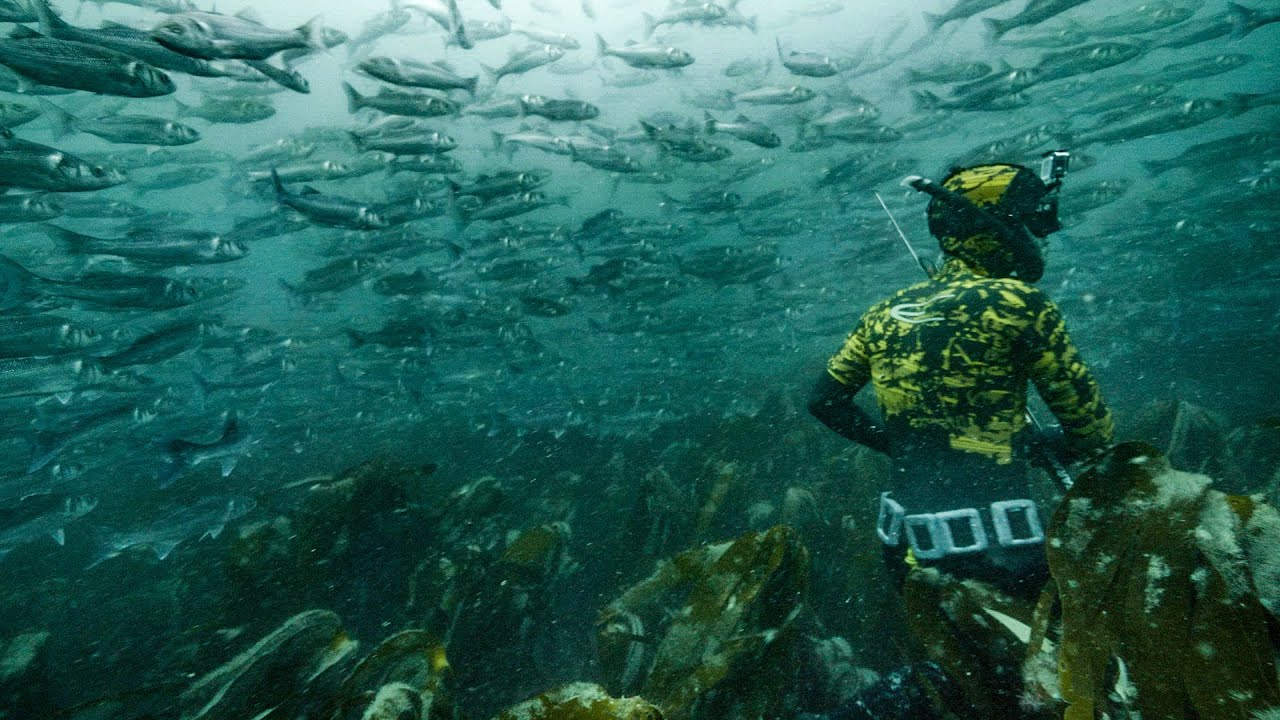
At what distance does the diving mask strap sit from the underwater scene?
0.02 meters

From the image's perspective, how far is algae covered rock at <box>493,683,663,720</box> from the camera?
4.42ft

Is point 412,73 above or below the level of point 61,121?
above

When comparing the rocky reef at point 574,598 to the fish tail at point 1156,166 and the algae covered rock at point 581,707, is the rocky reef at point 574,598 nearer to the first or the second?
the algae covered rock at point 581,707

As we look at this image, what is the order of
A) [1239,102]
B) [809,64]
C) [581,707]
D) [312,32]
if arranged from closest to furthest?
[581,707], [312,32], [809,64], [1239,102]

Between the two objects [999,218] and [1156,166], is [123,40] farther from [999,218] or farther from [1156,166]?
[1156,166]

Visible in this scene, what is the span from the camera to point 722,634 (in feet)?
7.91

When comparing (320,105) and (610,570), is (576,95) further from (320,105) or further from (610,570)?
(610,570)

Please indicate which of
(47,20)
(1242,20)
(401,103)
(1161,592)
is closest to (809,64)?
(401,103)

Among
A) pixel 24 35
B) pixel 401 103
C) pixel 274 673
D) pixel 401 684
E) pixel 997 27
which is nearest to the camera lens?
pixel 401 684

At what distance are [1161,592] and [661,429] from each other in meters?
12.0

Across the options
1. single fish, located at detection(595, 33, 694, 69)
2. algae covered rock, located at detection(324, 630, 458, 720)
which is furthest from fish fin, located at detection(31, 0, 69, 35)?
single fish, located at detection(595, 33, 694, 69)

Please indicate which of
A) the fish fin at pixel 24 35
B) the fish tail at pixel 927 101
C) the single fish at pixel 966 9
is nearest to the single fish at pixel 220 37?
the fish fin at pixel 24 35

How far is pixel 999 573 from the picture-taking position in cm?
226

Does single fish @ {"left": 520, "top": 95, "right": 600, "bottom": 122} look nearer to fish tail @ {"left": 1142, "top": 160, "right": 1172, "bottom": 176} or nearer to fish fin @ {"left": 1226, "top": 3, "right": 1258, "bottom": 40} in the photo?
fish fin @ {"left": 1226, "top": 3, "right": 1258, "bottom": 40}
